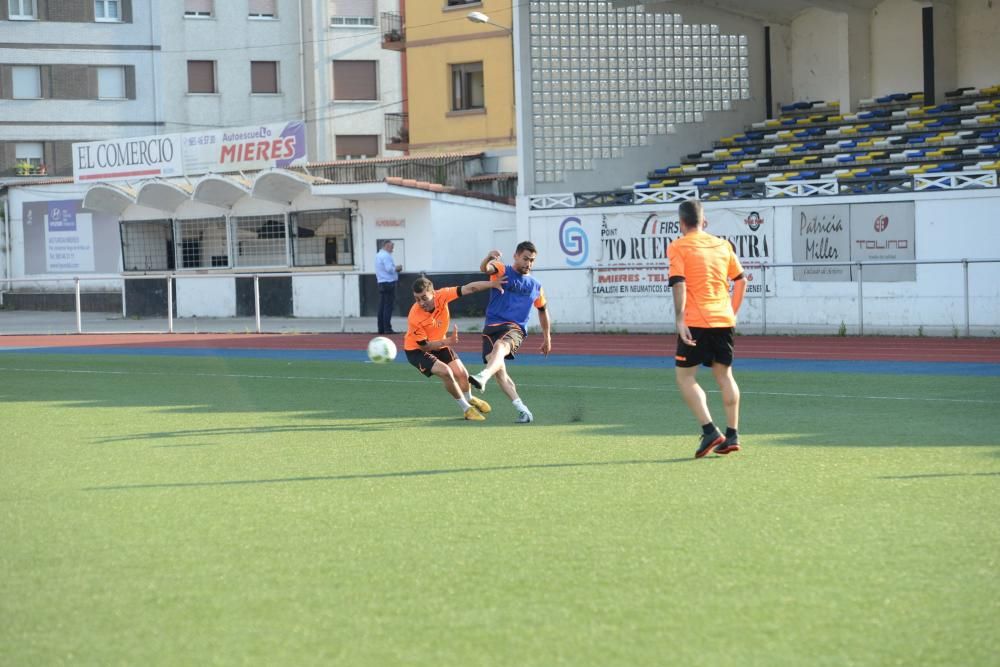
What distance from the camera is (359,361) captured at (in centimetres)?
2222

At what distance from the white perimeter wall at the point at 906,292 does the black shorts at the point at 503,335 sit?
1291 cm

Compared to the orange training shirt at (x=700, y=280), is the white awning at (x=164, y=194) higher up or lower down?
higher up

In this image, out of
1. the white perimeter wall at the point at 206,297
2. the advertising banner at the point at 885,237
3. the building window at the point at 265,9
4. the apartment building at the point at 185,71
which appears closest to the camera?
the advertising banner at the point at 885,237

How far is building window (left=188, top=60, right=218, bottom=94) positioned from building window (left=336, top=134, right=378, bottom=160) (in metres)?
5.77

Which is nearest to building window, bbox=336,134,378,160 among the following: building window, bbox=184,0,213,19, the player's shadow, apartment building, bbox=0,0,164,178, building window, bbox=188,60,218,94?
building window, bbox=188,60,218,94

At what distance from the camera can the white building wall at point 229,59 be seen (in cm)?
5828

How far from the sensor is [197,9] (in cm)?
5838

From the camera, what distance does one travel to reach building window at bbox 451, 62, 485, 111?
4759cm

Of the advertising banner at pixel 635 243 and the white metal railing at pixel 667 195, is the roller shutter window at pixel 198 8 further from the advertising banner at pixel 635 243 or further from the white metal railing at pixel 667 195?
the white metal railing at pixel 667 195

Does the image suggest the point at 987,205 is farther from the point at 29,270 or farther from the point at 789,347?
the point at 29,270

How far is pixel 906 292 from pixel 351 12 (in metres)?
A: 38.0

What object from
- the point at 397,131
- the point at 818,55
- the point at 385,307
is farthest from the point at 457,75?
the point at 385,307

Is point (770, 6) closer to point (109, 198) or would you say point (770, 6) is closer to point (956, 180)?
point (956, 180)

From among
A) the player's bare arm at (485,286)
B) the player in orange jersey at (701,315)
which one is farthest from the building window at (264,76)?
the player in orange jersey at (701,315)
